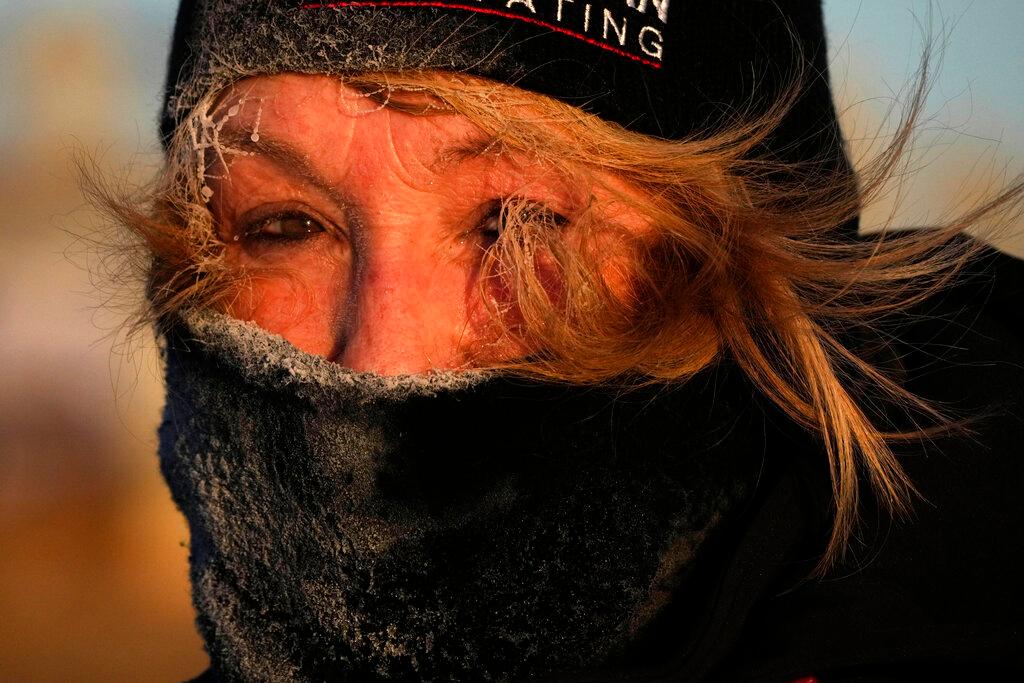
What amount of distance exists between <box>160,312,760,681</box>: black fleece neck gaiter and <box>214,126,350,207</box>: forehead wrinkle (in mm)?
233

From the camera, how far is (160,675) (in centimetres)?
583

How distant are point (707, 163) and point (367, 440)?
0.60 meters

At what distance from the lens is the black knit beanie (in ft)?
4.18

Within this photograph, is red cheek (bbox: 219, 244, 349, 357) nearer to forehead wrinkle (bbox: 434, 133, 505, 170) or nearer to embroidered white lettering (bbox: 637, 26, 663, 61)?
forehead wrinkle (bbox: 434, 133, 505, 170)

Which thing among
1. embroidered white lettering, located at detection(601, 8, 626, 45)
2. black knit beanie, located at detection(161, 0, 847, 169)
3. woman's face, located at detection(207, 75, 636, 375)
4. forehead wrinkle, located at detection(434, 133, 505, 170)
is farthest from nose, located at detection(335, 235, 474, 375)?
embroidered white lettering, located at detection(601, 8, 626, 45)

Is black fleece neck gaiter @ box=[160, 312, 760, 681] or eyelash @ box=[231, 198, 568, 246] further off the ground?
eyelash @ box=[231, 198, 568, 246]

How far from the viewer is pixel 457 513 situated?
46.7 inches

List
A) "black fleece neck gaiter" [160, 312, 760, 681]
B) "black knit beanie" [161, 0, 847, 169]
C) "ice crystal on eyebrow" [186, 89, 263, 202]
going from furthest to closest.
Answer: "ice crystal on eyebrow" [186, 89, 263, 202] < "black knit beanie" [161, 0, 847, 169] < "black fleece neck gaiter" [160, 312, 760, 681]

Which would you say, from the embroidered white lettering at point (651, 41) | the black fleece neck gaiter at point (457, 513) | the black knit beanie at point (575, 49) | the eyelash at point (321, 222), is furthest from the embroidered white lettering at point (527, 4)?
the black fleece neck gaiter at point (457, 513)

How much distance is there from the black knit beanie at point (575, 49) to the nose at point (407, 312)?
0.86 feet

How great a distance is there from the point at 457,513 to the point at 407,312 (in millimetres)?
300

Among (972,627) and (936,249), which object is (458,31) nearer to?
(936,249)

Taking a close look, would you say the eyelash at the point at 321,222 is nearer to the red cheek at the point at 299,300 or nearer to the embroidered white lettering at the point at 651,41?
the red cheek at the point at 299,300

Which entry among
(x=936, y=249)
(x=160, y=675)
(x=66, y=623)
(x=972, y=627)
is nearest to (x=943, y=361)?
(x=936, y=249)
